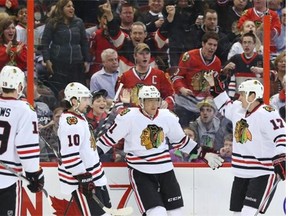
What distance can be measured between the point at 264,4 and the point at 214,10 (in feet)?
1.29

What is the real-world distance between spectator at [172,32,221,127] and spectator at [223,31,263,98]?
11 cm

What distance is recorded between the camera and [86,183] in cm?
755

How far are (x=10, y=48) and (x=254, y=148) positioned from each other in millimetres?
1935

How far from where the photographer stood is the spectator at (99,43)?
325 inches

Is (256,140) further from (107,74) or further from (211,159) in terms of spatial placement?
(107,74)

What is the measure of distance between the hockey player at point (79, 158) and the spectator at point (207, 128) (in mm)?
896

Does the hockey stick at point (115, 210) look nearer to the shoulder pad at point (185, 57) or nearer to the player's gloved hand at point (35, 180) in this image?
the player's gloved hand at point (35, 180)

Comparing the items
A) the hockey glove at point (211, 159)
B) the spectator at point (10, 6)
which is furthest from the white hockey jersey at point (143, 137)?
the spectator at point (10, 6)

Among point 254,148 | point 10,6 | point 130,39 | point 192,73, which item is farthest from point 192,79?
point 10,6

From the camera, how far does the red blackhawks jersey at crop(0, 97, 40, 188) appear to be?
7.28m

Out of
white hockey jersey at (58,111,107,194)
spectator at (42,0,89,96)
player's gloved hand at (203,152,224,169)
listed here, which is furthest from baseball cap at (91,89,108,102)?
player's gloved hand at (203,152,224,169)

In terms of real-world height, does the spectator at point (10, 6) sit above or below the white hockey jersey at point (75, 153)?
above

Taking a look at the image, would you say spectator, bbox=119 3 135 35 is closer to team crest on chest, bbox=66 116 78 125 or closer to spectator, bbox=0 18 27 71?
spectator, bbox=0 18 27 71

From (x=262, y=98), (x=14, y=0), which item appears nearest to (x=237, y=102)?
(x=262, y=98)
